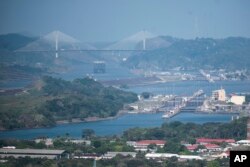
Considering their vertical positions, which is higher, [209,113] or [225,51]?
[225,51]

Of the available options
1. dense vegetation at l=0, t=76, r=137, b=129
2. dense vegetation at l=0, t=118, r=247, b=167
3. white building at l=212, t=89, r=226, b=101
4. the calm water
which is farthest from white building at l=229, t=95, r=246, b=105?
dense vegetation at l=0, t=118, r=247, b=167

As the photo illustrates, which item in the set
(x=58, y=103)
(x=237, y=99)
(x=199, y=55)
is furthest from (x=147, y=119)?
(x=199, y=55)

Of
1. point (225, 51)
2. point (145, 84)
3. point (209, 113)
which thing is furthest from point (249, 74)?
point (209, 113)

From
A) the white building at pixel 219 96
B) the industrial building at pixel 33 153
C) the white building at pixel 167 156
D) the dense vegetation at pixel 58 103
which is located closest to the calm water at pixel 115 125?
the dense vegetation at pixel 58 103

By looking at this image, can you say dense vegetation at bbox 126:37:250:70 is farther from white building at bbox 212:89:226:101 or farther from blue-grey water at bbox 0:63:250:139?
white building at bbox 212:89:226:101

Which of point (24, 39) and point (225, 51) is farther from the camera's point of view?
point (225, 51)

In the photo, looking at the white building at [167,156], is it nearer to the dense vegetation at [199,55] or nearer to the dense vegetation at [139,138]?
the dense vegetation at [139,138]

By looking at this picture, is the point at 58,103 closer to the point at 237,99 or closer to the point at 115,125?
the point at 115,125

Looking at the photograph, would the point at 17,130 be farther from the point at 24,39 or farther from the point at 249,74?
the point at 24,39
